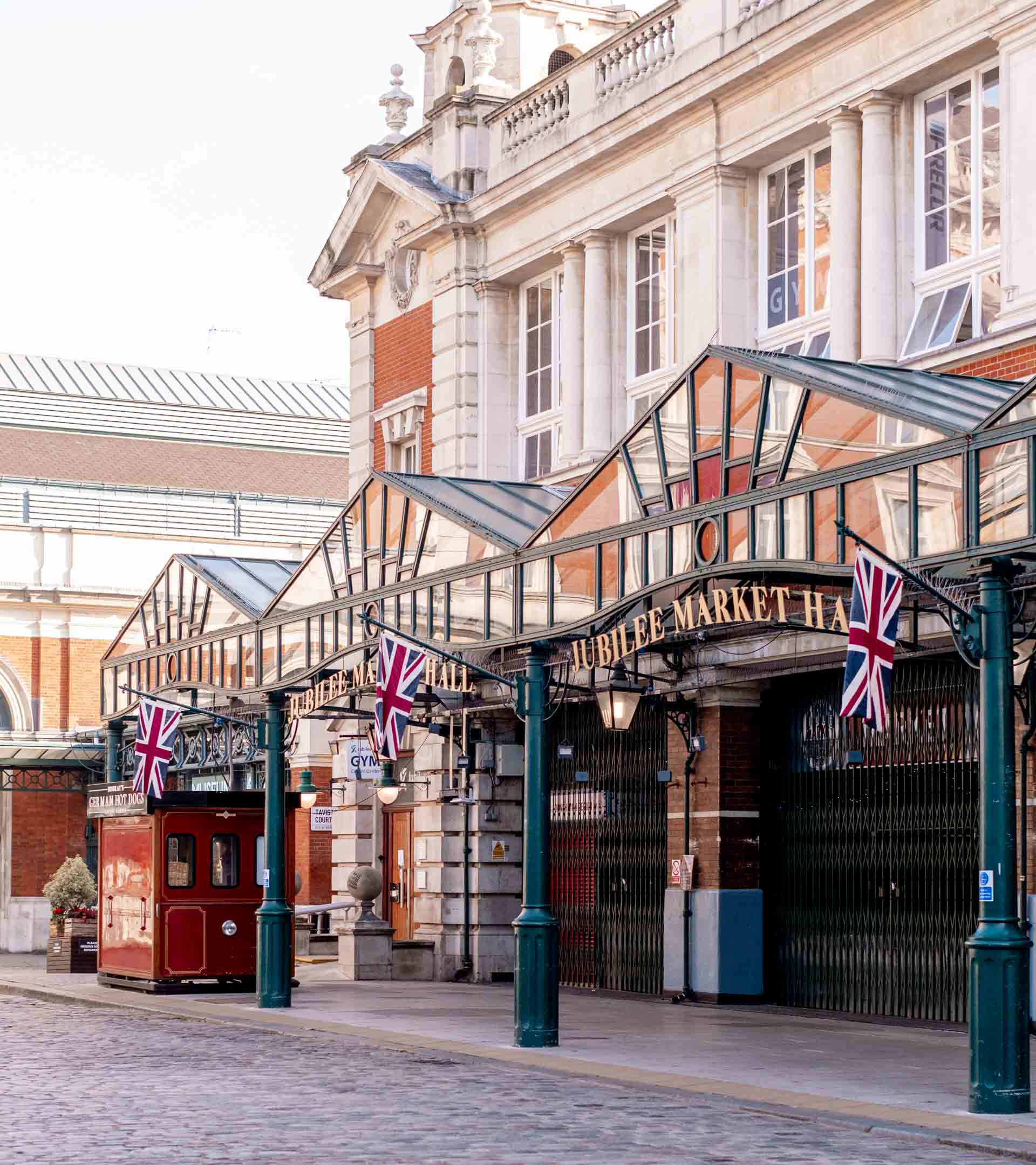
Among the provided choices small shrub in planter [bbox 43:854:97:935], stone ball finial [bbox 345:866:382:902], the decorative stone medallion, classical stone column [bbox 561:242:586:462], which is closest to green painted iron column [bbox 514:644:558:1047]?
classical stone column [bbox 561:242:586:462]

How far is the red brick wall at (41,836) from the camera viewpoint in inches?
1804

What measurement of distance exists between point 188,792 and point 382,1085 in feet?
38.5

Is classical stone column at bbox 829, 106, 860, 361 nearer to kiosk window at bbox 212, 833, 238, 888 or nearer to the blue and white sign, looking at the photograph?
the blue and white sign

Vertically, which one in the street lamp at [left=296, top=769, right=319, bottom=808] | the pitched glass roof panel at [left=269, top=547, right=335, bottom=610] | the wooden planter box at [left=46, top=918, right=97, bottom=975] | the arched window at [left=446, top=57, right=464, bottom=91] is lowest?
the wooden planter box at [left=46, top=918, right=97, bottom=975]

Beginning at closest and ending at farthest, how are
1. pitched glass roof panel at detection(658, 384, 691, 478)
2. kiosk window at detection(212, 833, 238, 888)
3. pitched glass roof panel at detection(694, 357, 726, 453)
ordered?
pitched glass roof panel at detection(694, 357, 726, 453) < pitched glass roof panel at detection(658, 384, 691, 478) < kiosk window at detection(212, 833, 238, 888)

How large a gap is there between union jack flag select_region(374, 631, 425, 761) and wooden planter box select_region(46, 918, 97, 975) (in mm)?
13150

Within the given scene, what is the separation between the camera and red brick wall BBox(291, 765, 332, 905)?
3794 centimetres

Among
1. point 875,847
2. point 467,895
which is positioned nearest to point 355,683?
point 875,847

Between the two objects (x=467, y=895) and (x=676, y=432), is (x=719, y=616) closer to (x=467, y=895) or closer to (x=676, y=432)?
(x=676, y=432)

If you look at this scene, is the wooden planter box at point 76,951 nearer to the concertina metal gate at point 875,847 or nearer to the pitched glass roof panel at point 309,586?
the pitched glass roof panel at point 309,586

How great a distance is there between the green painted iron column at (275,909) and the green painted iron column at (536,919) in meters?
5.52

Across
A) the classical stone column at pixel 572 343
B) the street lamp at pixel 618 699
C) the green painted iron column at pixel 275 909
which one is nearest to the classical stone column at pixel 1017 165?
the street lamp at pixel 618 699

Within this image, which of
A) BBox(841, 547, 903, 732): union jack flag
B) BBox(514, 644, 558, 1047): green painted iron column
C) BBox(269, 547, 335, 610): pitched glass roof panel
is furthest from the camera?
BBox(269, 547, 335, 610): pitched glass roof panel

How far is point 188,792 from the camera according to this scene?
2716 cm
